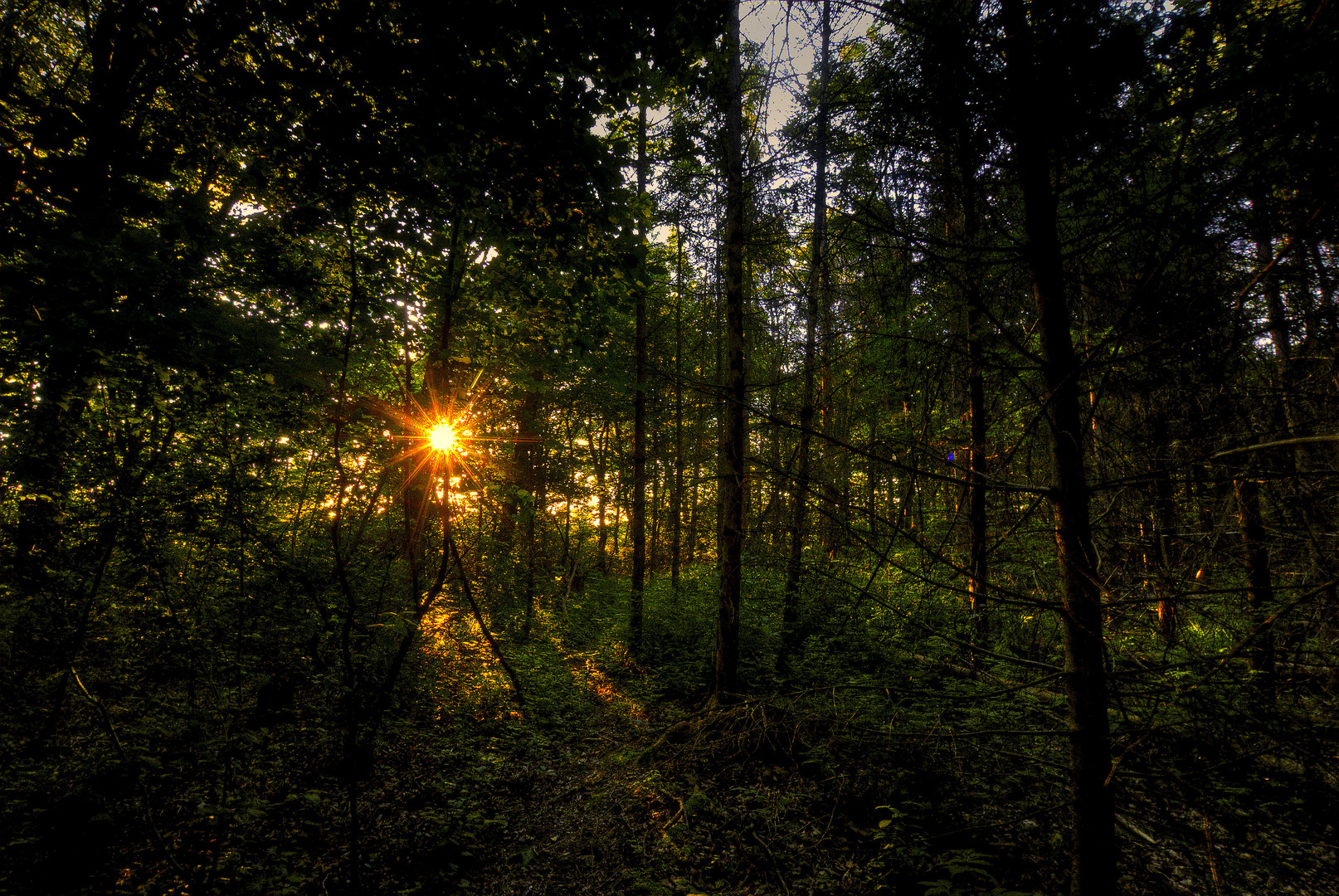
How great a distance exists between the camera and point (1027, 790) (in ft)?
15.7

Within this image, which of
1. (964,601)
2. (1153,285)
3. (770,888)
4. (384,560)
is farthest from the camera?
(384,560)

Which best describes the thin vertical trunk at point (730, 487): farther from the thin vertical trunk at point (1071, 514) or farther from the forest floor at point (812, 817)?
the thin vertical trunk at point (1071, 514)

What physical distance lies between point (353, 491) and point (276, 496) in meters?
1.31

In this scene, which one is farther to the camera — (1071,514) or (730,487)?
(730,487)

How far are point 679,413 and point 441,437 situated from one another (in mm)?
3453

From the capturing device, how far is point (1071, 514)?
200 centimetres

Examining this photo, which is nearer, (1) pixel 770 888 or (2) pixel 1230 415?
(2) pixel 1230 415

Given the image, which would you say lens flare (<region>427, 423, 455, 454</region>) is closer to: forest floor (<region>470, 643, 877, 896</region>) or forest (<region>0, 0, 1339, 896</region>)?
forest (<region>0, 0, 1339, 896</region>)

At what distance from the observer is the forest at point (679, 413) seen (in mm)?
1880

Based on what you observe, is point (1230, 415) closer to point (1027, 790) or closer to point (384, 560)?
point (1027, 790)

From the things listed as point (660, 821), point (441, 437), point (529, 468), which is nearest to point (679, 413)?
point (441, 437)

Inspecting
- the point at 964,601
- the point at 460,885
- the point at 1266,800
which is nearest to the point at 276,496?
the point at 460,885

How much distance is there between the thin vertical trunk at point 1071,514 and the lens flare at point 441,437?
628 cm

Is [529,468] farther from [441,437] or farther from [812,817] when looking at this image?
[812,817]
